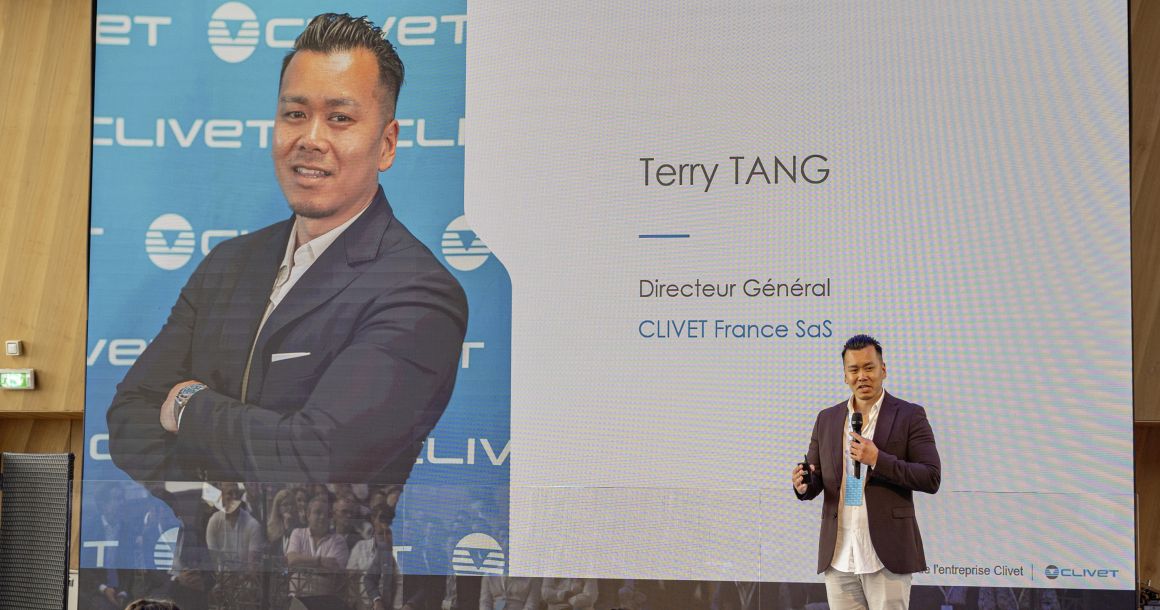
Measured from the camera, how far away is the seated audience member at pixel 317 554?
548cm

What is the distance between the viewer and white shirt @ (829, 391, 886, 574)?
515 centimetres

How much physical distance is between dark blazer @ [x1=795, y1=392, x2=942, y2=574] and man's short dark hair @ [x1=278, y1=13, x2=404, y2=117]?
2.58m

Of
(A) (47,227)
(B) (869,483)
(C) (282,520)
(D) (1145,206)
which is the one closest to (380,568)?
(C) (282,520)

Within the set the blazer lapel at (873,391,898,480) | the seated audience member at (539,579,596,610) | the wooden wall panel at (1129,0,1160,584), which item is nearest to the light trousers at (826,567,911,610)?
the blazer lapel at (873,391,898,480)

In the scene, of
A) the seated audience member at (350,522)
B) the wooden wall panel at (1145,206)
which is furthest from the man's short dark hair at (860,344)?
the seated audience member at (350,522)

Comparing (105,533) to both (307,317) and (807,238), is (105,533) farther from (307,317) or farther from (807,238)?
(807,238)

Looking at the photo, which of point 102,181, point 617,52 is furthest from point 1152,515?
point 102,181

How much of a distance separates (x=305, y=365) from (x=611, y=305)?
1487mm

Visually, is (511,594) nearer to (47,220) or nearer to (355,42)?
(355,42)

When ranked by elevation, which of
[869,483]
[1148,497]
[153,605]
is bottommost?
[153,605]

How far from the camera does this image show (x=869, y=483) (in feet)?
17.0

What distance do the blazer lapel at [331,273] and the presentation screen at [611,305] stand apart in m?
0.02

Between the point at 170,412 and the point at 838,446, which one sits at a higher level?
the point at 170,412

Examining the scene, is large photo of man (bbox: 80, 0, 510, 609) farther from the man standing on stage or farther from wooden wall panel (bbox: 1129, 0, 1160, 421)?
wooden wall panel (bbox: 1129, 0, 1160, 421)
